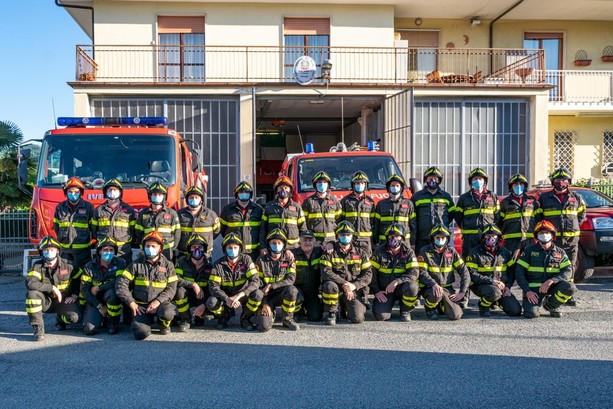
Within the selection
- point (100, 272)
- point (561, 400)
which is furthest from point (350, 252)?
point (561, 400)

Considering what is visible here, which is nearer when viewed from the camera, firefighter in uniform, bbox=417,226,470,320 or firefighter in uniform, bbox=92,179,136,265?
firefighter in uniform, bbox=417,226,470,320

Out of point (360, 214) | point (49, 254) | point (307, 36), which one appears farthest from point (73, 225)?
point (307, 36)

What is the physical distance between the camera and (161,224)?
Result: 26.0 feet

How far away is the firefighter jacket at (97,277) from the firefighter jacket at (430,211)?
3948 mm

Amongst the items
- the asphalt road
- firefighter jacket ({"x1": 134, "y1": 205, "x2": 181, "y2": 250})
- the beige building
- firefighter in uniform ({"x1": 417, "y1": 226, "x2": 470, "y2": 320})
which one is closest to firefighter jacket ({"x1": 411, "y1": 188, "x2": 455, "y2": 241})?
firefighter in uniform ({"x1": 417, "y1": 226, "x2": 470, "y2": 320})

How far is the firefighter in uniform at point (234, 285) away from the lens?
7.38 metres

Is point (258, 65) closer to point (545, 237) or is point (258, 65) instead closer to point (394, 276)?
point (394, 276)

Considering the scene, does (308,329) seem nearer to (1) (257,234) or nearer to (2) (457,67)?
(1) (257,234)

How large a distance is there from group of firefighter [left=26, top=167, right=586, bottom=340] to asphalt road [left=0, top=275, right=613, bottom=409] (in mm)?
307

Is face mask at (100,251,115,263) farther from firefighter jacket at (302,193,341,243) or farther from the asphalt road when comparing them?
firefighter jacket at (302,193,341,243)

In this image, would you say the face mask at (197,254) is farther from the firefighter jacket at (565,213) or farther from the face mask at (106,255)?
the firefighter jacket at (565,213)

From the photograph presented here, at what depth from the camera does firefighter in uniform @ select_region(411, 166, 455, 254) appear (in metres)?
8.84

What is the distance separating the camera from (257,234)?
27.9 ft

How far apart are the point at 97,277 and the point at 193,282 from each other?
112cm
